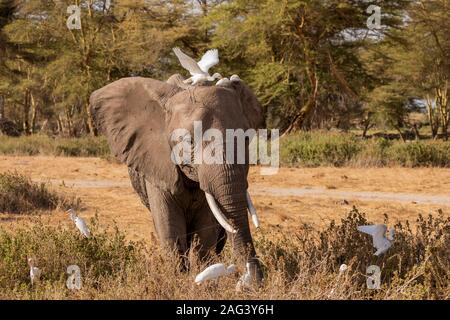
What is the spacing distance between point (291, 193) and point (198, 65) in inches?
363

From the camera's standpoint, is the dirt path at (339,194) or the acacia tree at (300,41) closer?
the dirt path at (339,194)

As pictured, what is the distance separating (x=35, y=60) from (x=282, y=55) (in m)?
10.7

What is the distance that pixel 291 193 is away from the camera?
15.1 metres

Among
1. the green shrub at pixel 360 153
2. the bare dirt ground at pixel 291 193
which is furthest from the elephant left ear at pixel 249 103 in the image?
the green shrub at pixel 360 153

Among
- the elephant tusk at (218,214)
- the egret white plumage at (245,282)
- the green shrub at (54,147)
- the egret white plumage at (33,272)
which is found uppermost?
the elephant tusk at (218,214)

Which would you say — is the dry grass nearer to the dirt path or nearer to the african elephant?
the african elephant

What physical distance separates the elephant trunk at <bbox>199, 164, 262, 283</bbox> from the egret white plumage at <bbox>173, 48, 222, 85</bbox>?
914 mm

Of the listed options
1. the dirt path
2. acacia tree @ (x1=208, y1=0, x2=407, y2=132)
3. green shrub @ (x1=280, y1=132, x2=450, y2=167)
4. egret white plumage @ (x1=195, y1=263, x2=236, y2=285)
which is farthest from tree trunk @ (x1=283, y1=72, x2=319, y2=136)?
egret white plumage @ (x1=195, y1=263, x2=236, y2=285)

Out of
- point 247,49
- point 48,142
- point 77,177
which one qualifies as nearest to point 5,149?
point 48,142

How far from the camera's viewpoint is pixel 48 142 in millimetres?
26266

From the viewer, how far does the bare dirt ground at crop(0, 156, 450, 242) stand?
11.5 meters

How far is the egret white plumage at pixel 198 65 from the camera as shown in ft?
19.3

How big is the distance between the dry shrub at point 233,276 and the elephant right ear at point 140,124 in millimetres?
759

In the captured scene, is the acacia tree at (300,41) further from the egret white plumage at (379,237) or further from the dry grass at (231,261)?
the egret white plumage at (379,237)
